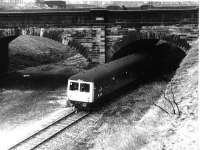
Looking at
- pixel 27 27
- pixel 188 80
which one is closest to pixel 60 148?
pixel 188 80

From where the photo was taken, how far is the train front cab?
20.5 meters

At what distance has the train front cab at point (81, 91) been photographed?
67.4 ft

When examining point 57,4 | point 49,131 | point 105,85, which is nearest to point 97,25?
point 105,85

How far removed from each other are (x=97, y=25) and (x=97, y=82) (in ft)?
31.4

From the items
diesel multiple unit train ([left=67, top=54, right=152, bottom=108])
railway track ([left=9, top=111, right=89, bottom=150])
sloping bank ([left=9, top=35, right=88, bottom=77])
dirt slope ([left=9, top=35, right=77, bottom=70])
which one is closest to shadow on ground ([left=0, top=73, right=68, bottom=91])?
sloping bank ([left=9, top=35, right=88, bottom=77])

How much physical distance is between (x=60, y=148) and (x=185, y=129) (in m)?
6.85

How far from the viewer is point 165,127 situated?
1268 cm

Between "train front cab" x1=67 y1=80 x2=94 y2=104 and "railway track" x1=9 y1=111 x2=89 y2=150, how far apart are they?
3.34 feet

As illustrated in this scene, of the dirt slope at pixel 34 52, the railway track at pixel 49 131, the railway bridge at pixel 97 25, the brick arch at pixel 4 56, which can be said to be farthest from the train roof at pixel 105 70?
the dirt slope at pixel 34 52

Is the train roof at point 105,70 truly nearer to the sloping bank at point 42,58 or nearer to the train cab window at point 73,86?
the train cab window at point 73,86

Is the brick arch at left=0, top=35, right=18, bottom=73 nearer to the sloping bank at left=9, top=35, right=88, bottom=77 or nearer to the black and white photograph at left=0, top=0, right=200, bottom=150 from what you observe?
the black and white photograph at left=0, top=0, right=200, bottom=150

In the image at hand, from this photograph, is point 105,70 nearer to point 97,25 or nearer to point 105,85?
point 105,85

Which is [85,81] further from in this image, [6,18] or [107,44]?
[6,18]

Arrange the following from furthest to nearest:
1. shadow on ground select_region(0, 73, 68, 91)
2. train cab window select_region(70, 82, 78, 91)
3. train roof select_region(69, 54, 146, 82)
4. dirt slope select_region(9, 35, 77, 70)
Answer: dirt slope select_region(9, 35, 77, 70) < shadow on ground select_region(0, 73, 68, 91) < train cab window select_region(70, 82, 78, 91) < train roof select_region(69, 54, 146, 82)
